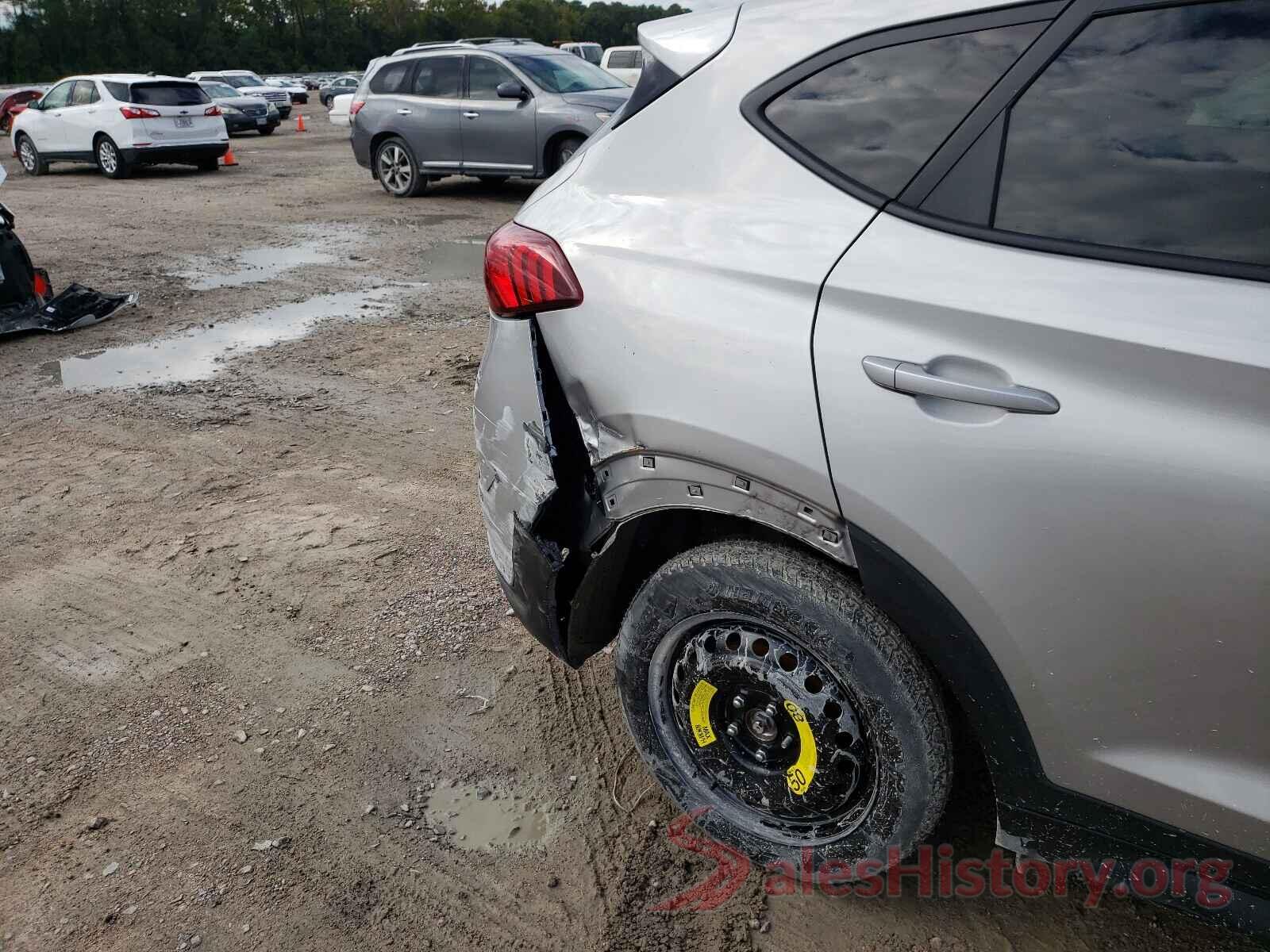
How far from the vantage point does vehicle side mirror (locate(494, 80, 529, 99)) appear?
11.0 meters

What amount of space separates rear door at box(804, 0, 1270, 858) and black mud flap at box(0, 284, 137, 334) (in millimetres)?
6572

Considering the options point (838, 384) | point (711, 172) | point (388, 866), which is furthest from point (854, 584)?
point (388, 866)

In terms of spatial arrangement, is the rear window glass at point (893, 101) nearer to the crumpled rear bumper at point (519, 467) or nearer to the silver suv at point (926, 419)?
the silver suv at point (926, 419)

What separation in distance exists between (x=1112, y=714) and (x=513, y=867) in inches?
54.6

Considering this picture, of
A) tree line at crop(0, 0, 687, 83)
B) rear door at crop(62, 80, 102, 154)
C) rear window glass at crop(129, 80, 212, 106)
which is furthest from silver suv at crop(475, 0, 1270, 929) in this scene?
tree line at crop(0, 0, 687, 83)

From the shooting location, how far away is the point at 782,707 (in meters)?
2.03

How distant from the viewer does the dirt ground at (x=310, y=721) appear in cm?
210

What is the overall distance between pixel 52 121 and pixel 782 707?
60.2ft

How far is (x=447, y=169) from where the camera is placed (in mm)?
12078

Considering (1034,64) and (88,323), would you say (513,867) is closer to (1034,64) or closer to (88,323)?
(1034,64)

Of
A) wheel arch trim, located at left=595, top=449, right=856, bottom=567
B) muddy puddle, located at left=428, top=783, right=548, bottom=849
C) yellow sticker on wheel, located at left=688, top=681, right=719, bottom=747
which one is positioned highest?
wheel arch trim, located at left=595, top=449, right=856, bottom=567

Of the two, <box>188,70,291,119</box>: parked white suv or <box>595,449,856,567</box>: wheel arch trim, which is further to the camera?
<box>188,70,291,119</box>: parked white suv

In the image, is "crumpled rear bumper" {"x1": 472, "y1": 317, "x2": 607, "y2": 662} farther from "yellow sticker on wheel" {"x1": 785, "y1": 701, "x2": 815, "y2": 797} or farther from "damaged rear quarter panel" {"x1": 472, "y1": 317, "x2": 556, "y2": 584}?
"yellow sticker on wheel" {"x1": 785, "y1": 701, "x2": 815, "y2": 797}

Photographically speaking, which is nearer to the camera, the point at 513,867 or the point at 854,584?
the point at 854,584
